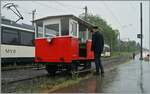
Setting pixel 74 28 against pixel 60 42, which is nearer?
pixel 60 42

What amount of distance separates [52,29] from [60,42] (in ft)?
3.67

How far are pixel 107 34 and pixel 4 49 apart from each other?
68.2 m

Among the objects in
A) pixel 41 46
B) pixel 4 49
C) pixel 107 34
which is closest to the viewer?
pixel 41 46

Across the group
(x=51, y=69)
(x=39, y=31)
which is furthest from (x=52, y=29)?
(x=51, y=69)

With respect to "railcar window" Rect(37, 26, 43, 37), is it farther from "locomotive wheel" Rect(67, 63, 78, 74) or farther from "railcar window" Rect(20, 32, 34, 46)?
"railcar window" Rect(20, 32, 34, 46)

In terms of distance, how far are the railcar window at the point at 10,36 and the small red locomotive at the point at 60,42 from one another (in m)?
8.15

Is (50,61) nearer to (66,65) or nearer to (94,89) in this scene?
(66,65)

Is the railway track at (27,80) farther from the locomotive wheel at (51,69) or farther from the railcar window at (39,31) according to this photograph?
the railcar window at (39,31)

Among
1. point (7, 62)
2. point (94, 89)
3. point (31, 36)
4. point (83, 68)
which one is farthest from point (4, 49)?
point (94, 89)

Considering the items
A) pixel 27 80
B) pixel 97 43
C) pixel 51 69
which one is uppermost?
pixel 97 43

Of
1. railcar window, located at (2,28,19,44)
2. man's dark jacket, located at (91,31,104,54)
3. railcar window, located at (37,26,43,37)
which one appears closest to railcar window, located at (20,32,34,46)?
railcar window, located at (2,28,19,44)

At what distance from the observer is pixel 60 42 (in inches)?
526

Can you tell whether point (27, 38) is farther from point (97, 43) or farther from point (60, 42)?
point (97, 43)

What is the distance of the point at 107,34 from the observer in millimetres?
88750
